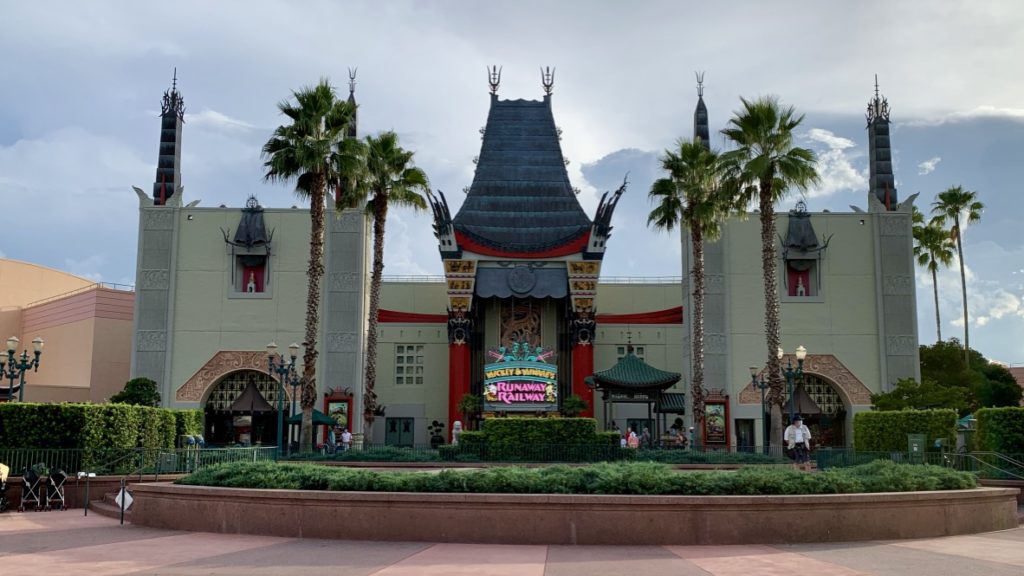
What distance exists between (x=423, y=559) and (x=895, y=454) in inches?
732

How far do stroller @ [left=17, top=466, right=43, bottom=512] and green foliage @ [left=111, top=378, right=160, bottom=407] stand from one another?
23.6m

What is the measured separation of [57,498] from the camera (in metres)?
24.0

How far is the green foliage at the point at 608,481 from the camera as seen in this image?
54.3ft

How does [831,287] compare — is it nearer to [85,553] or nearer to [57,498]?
[57,498]

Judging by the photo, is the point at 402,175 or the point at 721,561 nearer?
the point at 721,561

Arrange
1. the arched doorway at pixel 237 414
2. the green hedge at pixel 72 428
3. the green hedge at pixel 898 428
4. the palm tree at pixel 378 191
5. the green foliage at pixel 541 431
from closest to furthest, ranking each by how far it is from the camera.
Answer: the green hedge at pixel 72 428, the green hedge at pixel 898 428, the green foliage at pixel 541 431, the palm tree at pixel 378 191, the arched doorway at pixel 237 414

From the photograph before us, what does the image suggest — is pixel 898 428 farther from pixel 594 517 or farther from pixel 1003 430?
pixel 594 517

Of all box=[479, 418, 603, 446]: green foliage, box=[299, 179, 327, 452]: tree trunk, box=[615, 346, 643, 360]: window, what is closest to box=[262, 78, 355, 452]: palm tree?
box=[299, 179, 327, 452]: tree trunk

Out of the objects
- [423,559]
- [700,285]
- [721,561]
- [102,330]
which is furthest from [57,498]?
[102,330]

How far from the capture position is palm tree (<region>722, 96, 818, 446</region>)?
3619cm

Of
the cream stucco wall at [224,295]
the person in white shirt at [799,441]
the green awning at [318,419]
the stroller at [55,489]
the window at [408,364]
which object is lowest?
the stroller at [55,489]

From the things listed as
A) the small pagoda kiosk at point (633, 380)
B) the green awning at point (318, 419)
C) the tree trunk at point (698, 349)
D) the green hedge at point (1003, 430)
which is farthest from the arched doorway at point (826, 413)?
the green awning at point (318, 419)

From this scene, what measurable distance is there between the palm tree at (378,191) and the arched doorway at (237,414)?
39.2 ft

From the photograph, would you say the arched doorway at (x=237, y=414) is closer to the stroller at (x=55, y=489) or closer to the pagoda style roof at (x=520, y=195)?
the pagoda style roof at (x=520, y=195)
